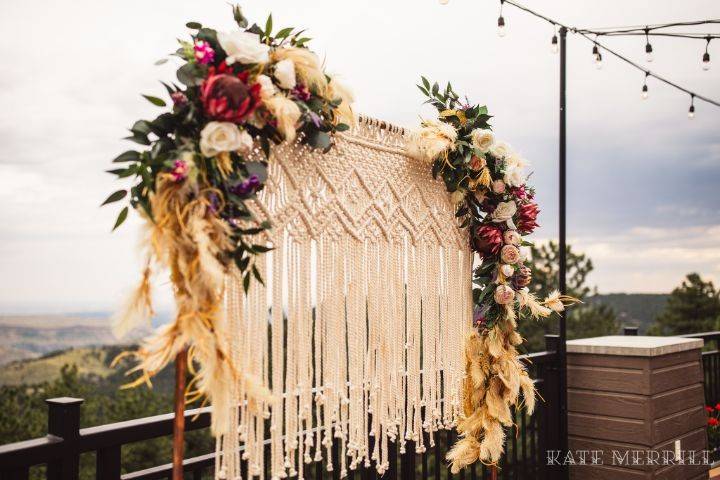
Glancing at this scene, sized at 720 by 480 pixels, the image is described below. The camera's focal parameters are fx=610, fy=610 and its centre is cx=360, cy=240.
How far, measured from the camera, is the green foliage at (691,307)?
1484cm

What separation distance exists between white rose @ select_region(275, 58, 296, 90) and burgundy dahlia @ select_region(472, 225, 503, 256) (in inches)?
42.7

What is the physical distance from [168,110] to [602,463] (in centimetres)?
277

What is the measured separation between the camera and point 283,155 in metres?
1.57

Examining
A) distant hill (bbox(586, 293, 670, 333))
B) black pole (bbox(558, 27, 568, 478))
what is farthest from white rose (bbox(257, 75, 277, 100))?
distant hill (bbox(586, 293, 670, 333))

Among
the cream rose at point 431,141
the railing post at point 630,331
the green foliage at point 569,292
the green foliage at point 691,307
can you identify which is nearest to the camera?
the cream rose at point 431,141

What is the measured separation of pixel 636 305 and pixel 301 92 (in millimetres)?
16353

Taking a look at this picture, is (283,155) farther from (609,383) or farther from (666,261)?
(666,261)

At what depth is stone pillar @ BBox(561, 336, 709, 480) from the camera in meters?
2.98

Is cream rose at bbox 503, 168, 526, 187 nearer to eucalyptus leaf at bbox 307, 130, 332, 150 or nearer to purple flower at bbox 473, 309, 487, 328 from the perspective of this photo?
purple flower at bbox 473, 309, 487, 328

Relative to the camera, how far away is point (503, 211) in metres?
2.26

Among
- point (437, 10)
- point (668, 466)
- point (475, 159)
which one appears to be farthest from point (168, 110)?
point (437, 10)

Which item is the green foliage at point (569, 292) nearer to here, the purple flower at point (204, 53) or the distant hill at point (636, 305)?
the distant hill at point (636, 305)

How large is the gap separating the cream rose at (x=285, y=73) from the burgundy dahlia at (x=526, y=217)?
1.26m

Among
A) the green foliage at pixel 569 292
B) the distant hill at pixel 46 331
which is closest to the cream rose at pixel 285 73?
the distant hill at pixel 46 331
